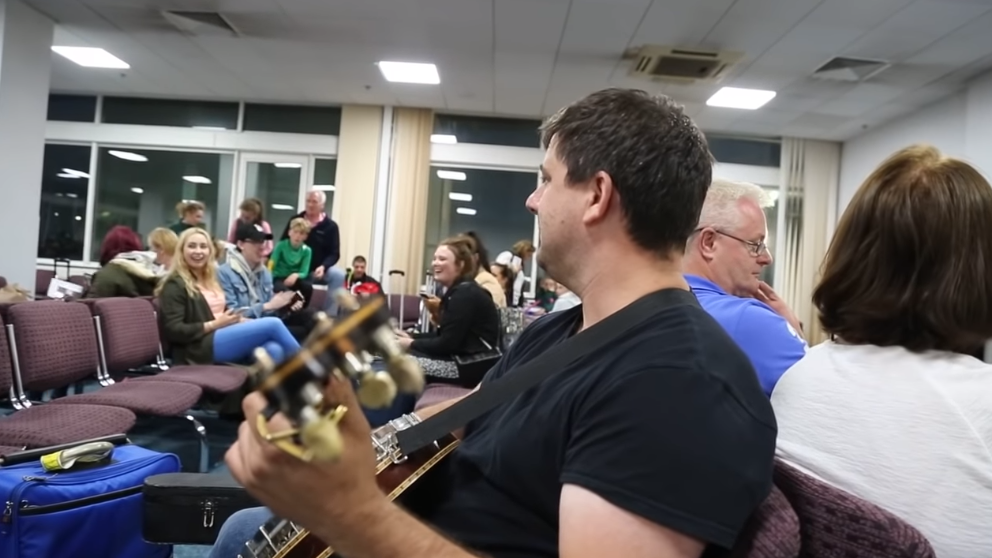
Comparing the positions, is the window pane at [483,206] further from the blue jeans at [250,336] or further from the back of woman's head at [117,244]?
the blue jeans at [250,336]

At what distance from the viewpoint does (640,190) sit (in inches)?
36.4

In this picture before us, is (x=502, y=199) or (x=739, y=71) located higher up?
(x=739, y=71)

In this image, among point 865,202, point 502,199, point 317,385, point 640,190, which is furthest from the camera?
point 502,199

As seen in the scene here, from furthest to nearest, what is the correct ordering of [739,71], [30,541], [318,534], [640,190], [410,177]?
[410,177]
[739,71]
[30,541]
[640,190]
[318,534]

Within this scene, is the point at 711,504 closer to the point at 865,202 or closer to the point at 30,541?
the point at 865,202

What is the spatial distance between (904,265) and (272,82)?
Answer: 7.39 m

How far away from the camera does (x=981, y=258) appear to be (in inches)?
38.3

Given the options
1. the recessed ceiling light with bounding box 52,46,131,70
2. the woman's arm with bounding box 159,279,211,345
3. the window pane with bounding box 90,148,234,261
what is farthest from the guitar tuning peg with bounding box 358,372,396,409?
the window pane with bounding box 90,148,234,261

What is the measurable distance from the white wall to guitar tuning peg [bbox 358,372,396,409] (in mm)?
5159

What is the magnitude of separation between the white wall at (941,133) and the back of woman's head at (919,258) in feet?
14.1

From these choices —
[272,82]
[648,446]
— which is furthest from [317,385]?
[272,82]

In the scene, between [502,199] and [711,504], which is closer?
[711,504]

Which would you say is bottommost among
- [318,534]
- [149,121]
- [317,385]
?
[318,534]

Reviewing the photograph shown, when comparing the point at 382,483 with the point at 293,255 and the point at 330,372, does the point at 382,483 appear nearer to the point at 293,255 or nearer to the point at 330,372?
the point at 330,372
